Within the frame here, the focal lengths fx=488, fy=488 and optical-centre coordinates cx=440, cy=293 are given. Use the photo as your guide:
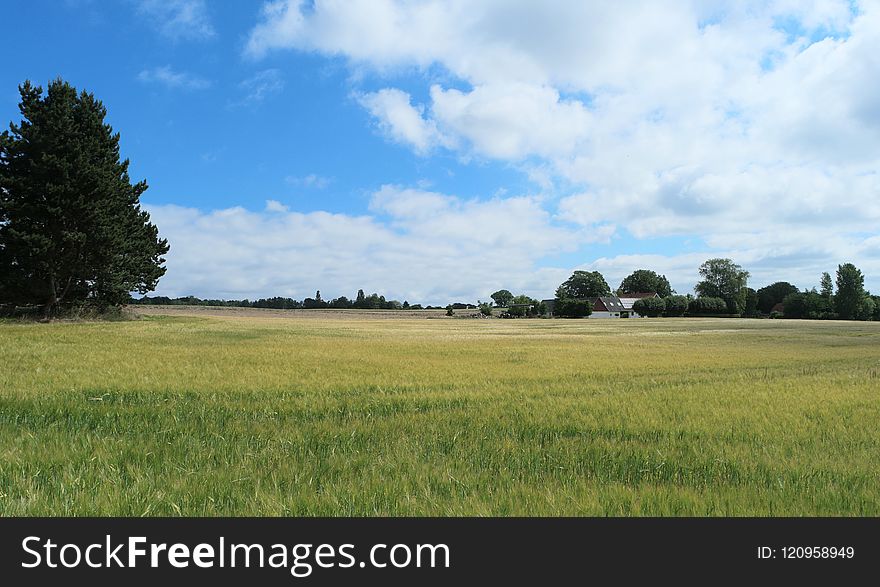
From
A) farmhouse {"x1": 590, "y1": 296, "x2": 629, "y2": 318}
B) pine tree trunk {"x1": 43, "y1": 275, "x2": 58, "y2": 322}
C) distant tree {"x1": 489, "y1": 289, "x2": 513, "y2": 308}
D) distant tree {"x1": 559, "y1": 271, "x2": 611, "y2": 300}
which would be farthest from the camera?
distant tree {"x1": 489, "y1": 289, "x2": 513, "y2": 308}

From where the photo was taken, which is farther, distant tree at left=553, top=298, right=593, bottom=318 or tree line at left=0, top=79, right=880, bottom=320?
distant tree at left=553, top=298, right=593, bottom=318

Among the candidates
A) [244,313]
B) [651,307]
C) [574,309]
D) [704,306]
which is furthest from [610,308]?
[244,313]

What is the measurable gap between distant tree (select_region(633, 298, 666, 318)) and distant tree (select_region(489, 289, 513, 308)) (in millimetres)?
68250

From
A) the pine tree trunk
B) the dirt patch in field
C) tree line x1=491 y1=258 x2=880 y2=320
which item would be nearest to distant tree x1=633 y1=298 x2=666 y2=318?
tree line x1=491 y1=258 x2=880 y2=320

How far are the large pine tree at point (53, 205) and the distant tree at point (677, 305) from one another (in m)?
116

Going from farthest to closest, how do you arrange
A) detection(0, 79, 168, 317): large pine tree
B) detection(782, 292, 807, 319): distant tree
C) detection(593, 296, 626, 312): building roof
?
1. detection(593, 296, 626, 312): building roof
2. detection(782, 292, 807, 319): distant tree
3. detection(0, 79, 168, 317): large pine tree

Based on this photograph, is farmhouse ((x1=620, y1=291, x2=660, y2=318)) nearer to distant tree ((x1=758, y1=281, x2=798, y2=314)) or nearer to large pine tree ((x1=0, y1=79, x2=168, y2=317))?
distant tree ((x1=758, y1=281, x2=798, y2=314))

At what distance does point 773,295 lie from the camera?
14950cm

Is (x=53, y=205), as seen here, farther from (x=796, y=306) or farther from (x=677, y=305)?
(x=796, y=306)

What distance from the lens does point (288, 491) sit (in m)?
4.81

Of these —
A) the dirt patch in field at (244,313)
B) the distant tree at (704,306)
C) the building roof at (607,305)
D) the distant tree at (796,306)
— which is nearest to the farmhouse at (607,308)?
the building roof at (607,305)

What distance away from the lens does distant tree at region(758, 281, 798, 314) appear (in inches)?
5822
